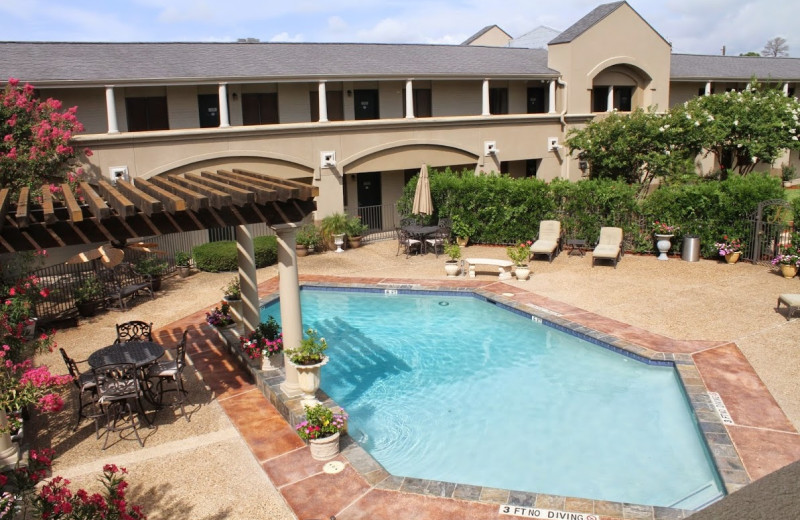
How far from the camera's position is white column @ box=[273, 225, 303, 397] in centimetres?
1036

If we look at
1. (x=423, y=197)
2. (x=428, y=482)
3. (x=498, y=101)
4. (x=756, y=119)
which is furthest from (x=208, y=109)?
(x=756, y=119)

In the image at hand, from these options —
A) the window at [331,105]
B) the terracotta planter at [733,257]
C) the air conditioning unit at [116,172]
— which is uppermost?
the window at [331,105]

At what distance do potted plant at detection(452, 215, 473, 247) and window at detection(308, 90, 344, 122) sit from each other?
7214mm

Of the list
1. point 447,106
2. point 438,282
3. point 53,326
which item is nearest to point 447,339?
point 438,282

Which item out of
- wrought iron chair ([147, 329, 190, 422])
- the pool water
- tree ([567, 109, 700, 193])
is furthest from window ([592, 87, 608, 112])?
wrought iron chair ([147, 329, 190, 422])

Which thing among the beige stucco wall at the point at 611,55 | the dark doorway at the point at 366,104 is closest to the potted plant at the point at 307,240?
the dark doorway at the point at 366,104

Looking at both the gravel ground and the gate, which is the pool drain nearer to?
the gravel ground

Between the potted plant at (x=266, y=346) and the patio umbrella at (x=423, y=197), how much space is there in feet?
37.7

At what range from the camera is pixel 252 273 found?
12992 millimetres

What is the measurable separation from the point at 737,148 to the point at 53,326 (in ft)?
92.5

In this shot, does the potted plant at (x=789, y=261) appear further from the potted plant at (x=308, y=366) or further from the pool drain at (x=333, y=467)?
the pool drain at (x=333, y=467)

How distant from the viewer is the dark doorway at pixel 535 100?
103 feet

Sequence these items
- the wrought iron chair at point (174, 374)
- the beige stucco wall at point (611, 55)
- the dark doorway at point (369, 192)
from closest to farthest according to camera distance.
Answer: the wrought iron chair at point (174, 374), the dark doorway at point (369, 192), the beige stucco wall at point (611, 55)

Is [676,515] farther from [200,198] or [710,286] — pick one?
[710,286]
